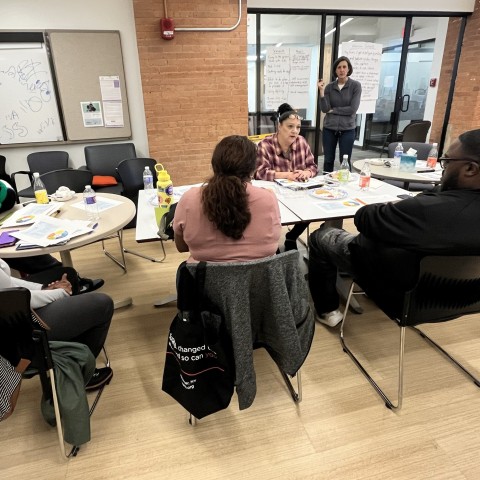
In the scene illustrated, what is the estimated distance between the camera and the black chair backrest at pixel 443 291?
133cm

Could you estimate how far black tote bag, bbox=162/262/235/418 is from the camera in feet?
4.19

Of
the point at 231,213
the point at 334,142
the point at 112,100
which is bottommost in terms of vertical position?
the point at 334,142

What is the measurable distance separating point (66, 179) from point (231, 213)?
2068 millimetres

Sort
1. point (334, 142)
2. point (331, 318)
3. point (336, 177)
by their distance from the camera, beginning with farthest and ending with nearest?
point (334, 142)
point (336, 177)
point (331, 318)

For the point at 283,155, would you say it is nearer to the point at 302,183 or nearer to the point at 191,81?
the point at 302,183

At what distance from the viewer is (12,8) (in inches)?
142

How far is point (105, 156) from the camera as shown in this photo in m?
4.17

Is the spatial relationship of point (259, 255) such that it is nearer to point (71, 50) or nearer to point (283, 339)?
point (283, 339)

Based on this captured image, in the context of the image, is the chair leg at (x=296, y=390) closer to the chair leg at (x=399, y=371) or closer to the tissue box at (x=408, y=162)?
the chair leg at (x=399, y=371)

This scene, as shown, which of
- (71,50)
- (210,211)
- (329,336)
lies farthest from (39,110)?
(329,336)

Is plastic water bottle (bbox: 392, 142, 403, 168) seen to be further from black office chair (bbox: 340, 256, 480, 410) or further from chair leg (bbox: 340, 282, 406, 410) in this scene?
black office chair (bbox: 340, 256, 480, 410)

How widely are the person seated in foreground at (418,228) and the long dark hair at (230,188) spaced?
21.6 inches

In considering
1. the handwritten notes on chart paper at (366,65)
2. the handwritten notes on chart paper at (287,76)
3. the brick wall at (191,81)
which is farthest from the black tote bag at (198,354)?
the handwritten notes on chart paper at (366,65)

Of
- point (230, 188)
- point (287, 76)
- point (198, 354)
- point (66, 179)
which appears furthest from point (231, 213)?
point (287, 76)
